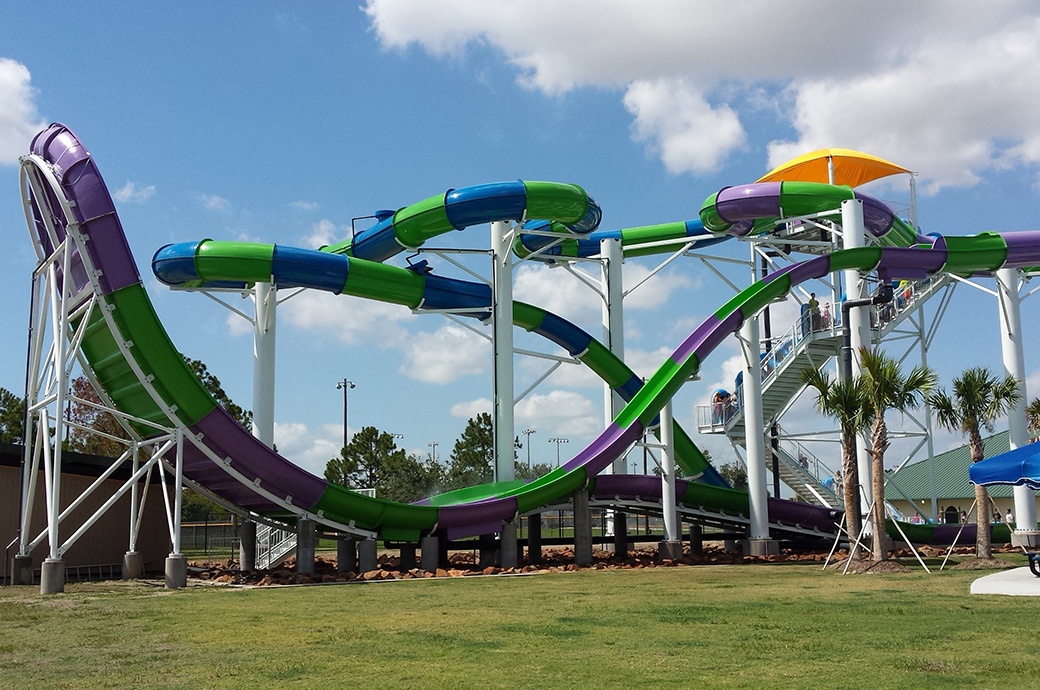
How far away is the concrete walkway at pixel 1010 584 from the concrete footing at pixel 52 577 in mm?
15683

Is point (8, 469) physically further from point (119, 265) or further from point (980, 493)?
point (980, 493)

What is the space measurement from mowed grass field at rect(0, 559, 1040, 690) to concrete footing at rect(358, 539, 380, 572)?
4.84m

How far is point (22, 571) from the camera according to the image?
66.1 feet

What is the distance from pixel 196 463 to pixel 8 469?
4.41m

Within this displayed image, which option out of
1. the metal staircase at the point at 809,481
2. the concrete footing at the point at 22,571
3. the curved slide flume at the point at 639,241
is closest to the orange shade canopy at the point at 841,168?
the curved slide flume at the point at 639,241

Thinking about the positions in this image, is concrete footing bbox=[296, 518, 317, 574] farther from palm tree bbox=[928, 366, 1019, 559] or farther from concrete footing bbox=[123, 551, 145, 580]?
palm tree bbox=[928, 366, 1019, 559]

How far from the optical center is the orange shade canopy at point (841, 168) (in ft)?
132

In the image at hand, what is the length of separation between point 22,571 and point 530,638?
13.1 meters

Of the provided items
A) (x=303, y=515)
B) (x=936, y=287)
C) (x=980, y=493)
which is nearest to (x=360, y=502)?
(x=303, y=515)

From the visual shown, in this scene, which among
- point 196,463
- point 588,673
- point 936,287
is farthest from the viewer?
point 936,287

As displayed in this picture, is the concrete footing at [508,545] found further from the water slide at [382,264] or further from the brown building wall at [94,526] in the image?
the brown building wall at [94,526]

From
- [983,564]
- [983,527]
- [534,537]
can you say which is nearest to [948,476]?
[983,527]

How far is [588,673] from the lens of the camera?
9109 mm

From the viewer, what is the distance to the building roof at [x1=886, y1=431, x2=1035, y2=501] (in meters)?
54.7
